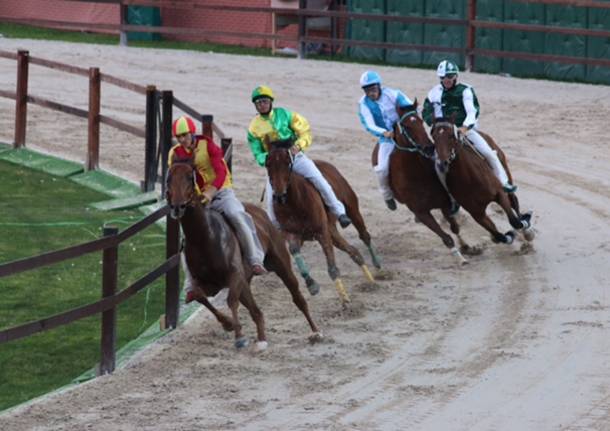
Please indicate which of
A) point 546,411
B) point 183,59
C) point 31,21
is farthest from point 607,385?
point 31,21

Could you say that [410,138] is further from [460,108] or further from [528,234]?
[528,234]

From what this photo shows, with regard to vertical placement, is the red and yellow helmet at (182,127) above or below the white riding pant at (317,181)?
above

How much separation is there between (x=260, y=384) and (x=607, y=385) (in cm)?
276

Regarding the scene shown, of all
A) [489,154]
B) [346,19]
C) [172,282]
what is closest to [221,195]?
[172,282]

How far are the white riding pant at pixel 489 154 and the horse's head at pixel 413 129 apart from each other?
98 cm

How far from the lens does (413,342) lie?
1425 cm

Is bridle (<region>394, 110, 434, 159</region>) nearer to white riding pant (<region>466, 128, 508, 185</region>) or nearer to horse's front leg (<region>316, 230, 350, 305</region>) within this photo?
white riding pant (<region>466, 128, 508, 185</region>)

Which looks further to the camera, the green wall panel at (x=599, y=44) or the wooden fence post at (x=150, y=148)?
the green wall panel at (x=599, y=44)

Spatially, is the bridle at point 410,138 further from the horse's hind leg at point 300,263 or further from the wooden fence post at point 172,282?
the wooden fence post at point 172,282

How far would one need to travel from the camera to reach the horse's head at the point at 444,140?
56.7 ft

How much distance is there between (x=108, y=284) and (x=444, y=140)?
5.35 m

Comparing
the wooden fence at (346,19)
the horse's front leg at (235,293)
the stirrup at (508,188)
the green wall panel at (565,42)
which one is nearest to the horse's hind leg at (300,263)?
the horse's front leg at (235,293)

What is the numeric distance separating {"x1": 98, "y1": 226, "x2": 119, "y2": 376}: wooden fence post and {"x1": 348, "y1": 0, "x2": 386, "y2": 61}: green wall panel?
2231cm

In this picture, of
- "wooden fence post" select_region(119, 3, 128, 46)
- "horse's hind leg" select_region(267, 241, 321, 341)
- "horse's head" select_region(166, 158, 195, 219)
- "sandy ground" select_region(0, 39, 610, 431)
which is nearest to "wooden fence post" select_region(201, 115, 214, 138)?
"sandy ground" select_region(0, 39, 610, 431)
